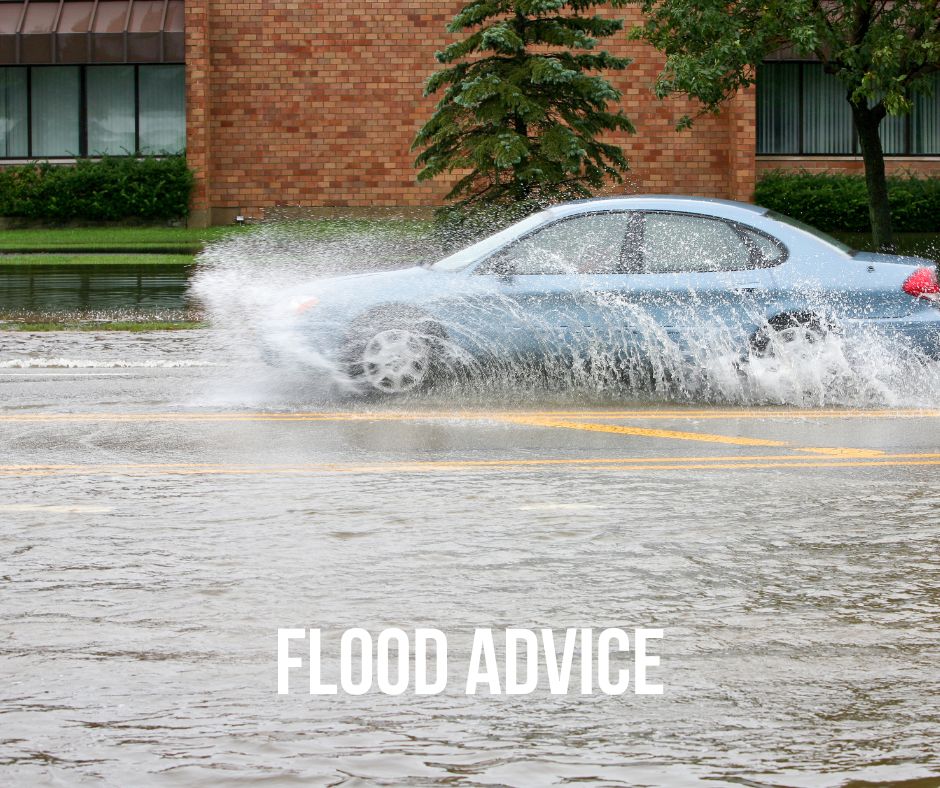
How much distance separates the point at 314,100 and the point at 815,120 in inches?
454

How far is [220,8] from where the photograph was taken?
1463 inches

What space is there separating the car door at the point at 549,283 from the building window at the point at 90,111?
27.7 m

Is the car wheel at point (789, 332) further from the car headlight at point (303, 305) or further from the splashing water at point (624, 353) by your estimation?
the car headlight at point (303, 305)

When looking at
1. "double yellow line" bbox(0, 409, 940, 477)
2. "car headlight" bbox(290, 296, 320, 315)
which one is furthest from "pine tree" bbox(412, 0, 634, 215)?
"double yellow line" bbox(0, 409, 940, 477)

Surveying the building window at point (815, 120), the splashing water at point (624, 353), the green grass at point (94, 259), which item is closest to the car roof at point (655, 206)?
the splashing water at point (624, 353)

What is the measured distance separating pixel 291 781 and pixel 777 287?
7.87 meters

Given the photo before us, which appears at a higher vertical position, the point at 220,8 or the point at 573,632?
the point at 220,8

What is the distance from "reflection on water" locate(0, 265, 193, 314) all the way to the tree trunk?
1055cm

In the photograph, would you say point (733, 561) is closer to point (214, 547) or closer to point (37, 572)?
point (214, 547)

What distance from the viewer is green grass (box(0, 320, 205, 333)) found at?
17.5m

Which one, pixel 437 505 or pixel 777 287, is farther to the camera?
pixel 777 287

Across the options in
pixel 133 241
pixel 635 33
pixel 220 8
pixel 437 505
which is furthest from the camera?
pixel 220 8

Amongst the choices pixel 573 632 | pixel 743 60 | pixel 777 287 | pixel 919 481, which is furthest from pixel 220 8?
pixel 573 632

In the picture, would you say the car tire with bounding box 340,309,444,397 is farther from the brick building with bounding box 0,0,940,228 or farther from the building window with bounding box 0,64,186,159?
the building window with bounding box 0,64,186,159
